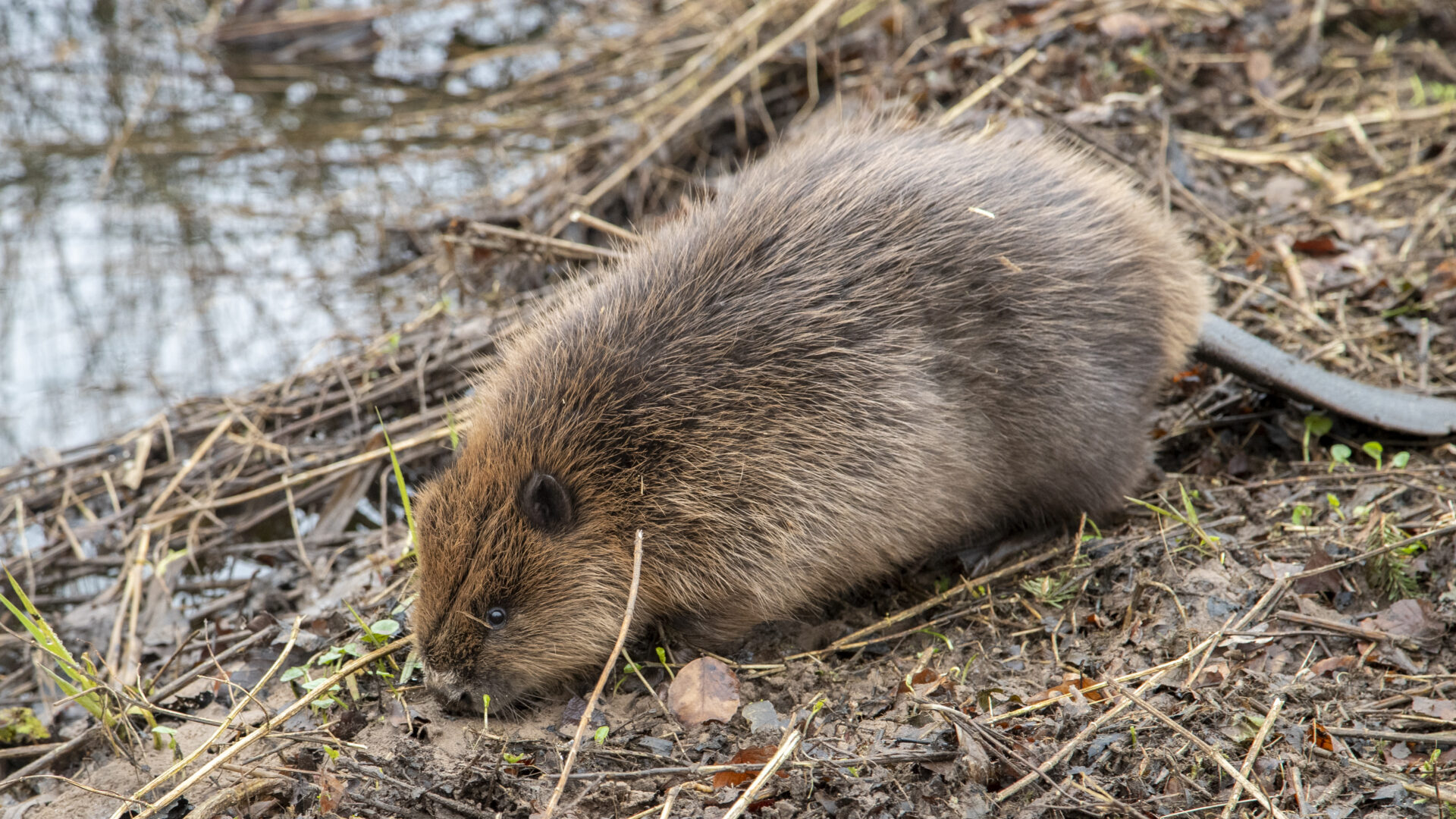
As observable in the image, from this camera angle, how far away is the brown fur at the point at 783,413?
3129 mm

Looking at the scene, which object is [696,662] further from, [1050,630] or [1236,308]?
[1236,308]

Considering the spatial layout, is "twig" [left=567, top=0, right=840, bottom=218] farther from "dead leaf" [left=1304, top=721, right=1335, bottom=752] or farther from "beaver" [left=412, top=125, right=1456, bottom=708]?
"dead leaf" [left=1304, top=721, right=1335, bottom=752]

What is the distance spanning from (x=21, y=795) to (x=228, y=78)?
20.8 ft

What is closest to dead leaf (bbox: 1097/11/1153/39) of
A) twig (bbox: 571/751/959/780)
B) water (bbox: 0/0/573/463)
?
water (bbox: 0/0/573/463)

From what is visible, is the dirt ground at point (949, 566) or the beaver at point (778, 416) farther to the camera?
the beaver at point (778, 416)

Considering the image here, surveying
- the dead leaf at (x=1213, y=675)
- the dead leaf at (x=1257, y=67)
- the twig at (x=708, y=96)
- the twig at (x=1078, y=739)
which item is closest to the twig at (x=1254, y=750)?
→ the dead leaf at (x=1213, y=675)

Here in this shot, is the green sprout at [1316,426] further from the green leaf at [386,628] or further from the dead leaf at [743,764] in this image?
the green leaf at [386,628]

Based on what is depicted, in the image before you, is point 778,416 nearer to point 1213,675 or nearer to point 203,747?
point 1213,675

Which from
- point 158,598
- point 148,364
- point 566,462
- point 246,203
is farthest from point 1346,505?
point 246,203

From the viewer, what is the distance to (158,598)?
3.88 meters

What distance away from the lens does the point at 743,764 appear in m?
2.67

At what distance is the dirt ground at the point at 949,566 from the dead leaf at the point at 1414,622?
1 cm

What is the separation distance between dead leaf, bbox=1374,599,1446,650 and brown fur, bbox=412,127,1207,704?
0.88m

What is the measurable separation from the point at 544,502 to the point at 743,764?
921 mm
